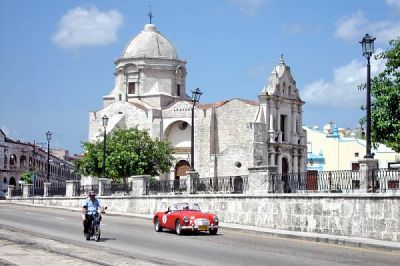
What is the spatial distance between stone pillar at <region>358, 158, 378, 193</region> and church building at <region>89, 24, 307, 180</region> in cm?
4069

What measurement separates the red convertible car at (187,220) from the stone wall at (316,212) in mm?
3357

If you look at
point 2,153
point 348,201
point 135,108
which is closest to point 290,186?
point 348,201

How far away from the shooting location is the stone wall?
20.9 metres

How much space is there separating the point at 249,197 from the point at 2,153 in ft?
282

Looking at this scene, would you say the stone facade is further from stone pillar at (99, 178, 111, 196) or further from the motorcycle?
the motorcycle

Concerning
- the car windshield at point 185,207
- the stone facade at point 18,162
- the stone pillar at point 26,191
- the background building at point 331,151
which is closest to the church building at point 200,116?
the stone pillar at point 26,191

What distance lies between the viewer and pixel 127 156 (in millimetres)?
59062

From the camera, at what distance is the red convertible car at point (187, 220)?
23.2 metres

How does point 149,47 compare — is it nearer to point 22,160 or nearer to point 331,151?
point 331,151

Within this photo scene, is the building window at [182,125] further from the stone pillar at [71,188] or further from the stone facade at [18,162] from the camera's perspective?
the stone facade at [18,162]

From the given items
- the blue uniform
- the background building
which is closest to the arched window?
the background building

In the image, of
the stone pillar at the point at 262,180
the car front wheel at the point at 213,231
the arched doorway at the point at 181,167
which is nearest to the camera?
the car front wheel at the point at 213,231

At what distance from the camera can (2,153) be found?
352 ft

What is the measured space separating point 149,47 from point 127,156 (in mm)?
23392
